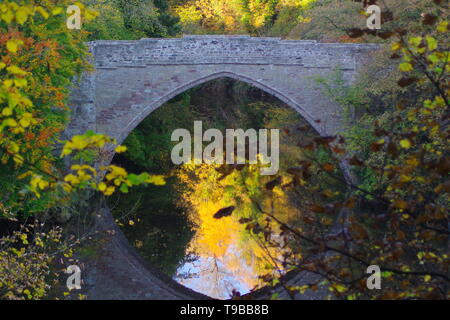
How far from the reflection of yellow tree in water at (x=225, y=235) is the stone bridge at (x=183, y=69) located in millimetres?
2389

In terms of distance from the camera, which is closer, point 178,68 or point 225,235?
point 225,235

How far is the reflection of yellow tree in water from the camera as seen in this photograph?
924 cm

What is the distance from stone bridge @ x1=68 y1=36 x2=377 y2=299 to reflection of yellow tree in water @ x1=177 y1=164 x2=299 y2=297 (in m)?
2.39

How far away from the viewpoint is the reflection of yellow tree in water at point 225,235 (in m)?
9.24

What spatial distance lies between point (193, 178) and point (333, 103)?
426 cm

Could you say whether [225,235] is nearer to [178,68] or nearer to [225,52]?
[178,68]

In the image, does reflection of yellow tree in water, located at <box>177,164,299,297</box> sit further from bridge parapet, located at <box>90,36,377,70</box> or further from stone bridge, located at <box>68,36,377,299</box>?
bridge parapet, located at <box>90,36,377,70</box>

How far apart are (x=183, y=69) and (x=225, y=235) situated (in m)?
4.40

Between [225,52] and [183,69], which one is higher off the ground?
[225,52]

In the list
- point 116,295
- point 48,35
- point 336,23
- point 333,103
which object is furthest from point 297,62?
point 116,295

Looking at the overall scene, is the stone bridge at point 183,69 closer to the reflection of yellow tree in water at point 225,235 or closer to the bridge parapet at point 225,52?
the bridge parapet at point 225,52

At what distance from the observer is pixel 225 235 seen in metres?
11.2

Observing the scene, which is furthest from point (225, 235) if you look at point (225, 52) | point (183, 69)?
point (225, 52)

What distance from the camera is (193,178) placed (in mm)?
15477
